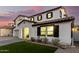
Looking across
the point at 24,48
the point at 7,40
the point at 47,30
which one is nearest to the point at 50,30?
the point at 47,30

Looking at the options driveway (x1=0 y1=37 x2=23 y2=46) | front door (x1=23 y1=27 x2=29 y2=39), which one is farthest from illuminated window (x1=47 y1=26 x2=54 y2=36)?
driveway (x1=0 y1=37 x2=23 y2=46)

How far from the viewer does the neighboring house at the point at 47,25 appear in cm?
328

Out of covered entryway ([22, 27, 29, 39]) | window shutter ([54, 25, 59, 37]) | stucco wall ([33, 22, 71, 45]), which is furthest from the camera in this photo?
covered entryway ([22, 27, 29, 39])

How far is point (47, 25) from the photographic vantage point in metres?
3.43

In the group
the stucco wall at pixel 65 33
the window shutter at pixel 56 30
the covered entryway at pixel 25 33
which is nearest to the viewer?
the stucco wall at pixel 65 33

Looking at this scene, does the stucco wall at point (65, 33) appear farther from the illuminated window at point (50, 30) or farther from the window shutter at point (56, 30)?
the illuminated window at point (50, 30)

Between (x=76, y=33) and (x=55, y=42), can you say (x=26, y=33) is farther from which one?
(x=76, y=33)

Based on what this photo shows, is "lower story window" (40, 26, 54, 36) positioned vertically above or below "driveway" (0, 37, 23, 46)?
above

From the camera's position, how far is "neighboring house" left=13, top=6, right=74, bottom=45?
328cm

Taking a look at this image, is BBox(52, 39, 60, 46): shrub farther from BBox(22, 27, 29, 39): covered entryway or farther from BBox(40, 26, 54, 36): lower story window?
BBox(22, 27, 29, 39): covered entryway

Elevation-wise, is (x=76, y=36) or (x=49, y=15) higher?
(x=49, y=15)

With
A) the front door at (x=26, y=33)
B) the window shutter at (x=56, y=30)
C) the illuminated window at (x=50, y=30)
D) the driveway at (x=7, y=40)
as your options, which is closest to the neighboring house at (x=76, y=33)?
the window shutter at (x=56, y=30)

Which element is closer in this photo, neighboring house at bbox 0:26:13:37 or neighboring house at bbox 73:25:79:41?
neighboring house at bbox 73:25:79:41

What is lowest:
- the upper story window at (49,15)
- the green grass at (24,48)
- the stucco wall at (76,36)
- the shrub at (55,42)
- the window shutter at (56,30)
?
the green grass at (24,48)
